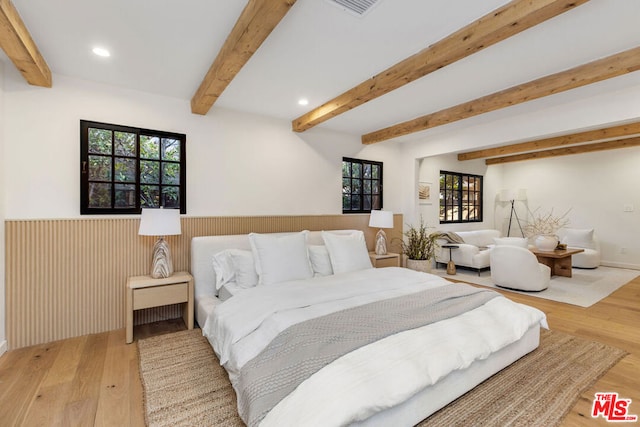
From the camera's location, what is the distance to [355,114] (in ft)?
12.8

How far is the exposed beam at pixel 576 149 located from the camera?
5.54m

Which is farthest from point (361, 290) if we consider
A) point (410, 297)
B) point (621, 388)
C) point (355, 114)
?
point (355, 114)

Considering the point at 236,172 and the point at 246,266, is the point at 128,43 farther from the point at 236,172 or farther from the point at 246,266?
the point at 246,266

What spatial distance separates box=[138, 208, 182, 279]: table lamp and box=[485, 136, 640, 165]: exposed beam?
7.49 metres

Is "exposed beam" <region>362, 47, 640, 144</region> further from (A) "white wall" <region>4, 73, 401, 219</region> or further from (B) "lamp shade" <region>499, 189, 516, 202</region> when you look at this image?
(B) "lamp shade" <region>499, 189, 516, 202</region>

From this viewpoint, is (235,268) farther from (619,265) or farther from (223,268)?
(619,265)

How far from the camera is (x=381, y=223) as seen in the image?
4523mm

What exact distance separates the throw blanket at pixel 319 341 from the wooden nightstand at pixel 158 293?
5.27ft

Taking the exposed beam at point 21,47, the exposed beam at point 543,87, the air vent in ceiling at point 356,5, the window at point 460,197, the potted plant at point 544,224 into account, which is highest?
the air vent in ceiling at point 356,5

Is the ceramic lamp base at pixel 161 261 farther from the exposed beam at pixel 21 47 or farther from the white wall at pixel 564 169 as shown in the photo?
the white wall at pixel 564 169

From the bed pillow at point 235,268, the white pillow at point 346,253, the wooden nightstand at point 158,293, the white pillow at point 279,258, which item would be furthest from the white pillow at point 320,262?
the wooden nightstand at point 158,293

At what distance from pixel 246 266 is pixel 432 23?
2.57 metres

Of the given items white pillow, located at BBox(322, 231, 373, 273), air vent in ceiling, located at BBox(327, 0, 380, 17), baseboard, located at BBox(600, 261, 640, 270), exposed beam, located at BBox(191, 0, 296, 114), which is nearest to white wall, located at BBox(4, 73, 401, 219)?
exposed beam, located at BBox(191, 0, 296, 114)

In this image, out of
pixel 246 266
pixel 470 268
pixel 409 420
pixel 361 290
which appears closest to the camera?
pixel 409 420
